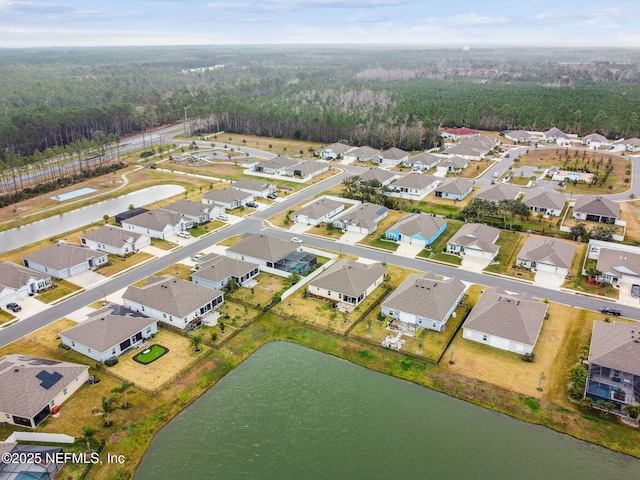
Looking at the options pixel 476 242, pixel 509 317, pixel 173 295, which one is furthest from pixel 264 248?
pixel 509 317

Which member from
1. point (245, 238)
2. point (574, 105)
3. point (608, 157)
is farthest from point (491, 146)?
point (245, 238)

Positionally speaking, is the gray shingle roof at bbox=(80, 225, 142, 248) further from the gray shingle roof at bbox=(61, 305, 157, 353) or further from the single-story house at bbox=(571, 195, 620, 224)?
the single-story house at bbox=(571, 195, 620, 224)

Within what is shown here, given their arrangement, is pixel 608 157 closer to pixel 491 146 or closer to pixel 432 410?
pixel 491 146

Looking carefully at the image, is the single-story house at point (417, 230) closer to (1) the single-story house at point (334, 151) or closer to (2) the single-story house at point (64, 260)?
(2) the single-story house at point (64, 260)

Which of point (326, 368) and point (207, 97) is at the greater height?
point (207, 97)

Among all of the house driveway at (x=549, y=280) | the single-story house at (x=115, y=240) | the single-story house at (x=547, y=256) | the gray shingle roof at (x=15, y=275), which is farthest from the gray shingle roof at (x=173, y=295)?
the single-story house at (x=547, y=256)

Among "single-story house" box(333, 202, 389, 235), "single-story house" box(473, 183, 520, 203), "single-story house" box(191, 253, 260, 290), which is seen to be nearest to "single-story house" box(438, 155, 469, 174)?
"single-story house" box(473, 183, 520, 203)
